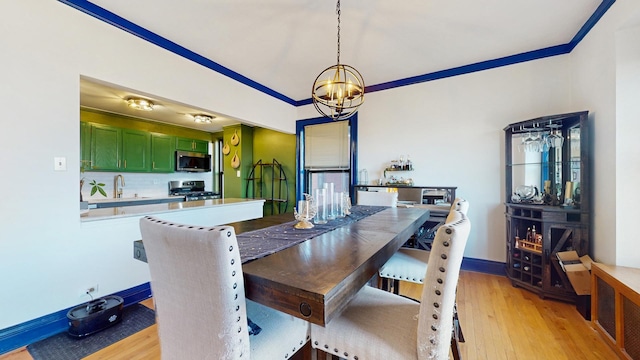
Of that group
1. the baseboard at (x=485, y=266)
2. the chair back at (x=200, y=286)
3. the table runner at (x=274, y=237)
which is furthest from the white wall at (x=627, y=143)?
the chair back at (x=200, y=286)

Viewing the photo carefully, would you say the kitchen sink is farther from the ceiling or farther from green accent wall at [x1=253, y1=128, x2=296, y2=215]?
green accent wall at [x1=253, y1=128, x2=296, y2=215]

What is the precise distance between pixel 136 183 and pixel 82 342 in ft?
12.2

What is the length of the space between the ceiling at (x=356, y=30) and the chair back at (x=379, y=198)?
158cm

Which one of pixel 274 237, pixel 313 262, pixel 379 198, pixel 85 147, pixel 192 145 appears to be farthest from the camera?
pixel 192 145

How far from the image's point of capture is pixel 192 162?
5.36 metres

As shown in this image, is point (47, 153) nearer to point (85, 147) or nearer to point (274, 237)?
point (274, 237)

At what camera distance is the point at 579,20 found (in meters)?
2.29

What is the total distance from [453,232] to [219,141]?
606 cm

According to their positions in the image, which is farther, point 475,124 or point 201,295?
point 475,124

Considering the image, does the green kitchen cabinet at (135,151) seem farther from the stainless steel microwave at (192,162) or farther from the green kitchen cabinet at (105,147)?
the stainless steel microwave at (192,162)

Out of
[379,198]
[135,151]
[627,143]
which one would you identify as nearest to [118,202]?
[135,151]

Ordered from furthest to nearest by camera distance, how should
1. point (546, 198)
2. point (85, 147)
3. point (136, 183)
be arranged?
point (136, 183)
point (85, 147)
point (546, 198)

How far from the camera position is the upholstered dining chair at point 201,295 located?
80cm

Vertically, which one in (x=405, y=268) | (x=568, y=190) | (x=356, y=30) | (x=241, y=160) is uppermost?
(x=356, y=30)
